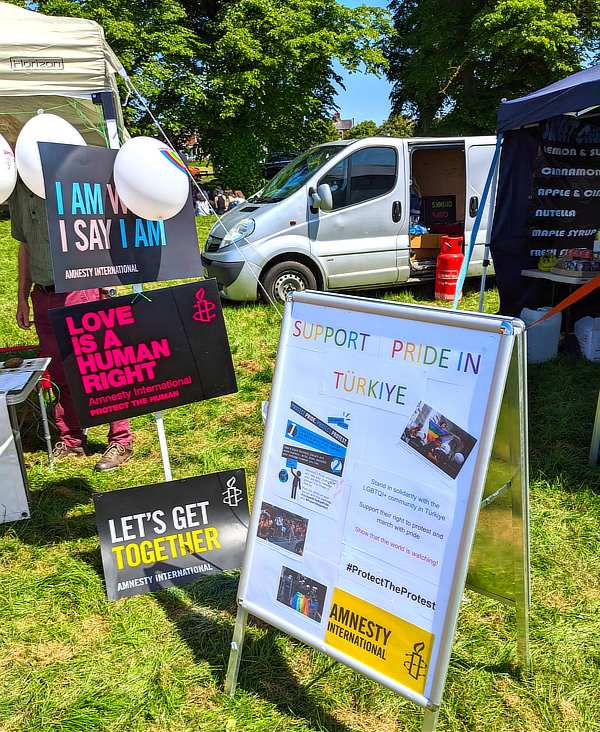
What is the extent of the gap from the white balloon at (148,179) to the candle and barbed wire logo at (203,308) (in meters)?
0.43

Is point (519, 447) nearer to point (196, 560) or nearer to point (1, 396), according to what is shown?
point (196, 560)

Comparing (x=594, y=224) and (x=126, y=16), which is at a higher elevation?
(x=126, y=16)

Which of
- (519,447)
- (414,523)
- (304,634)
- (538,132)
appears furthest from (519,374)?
(538,132)

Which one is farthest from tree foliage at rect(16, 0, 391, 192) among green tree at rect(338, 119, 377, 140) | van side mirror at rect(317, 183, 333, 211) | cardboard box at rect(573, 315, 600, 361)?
green tree at rect(338, 119, 377, 140)

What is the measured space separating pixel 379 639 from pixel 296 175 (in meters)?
6.49

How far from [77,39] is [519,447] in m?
3.79

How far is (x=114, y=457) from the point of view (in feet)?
12.2

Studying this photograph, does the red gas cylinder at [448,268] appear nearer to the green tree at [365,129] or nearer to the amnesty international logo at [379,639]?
the amnesty international logo at [379,639]

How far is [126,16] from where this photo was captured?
16.7 metres

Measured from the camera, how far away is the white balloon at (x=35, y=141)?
3.00 metres

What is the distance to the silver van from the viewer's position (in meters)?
6.62

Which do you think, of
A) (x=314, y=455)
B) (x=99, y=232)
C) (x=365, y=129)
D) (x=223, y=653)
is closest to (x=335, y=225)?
(x=99, y=232)

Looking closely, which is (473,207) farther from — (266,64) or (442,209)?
(266,64)

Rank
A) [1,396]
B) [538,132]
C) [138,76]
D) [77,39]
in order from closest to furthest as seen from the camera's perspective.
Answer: [1,396], [77,39], [538,132], [138,76]
